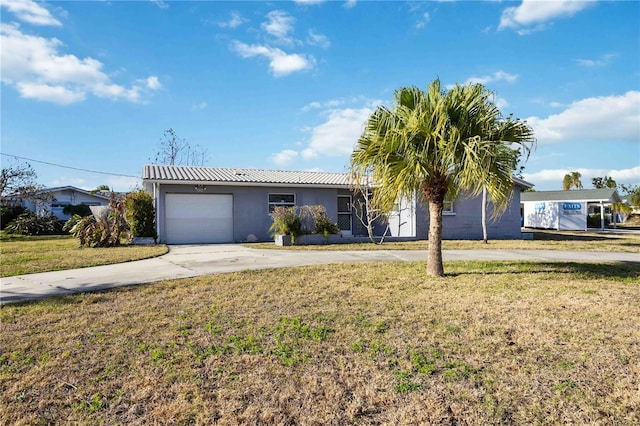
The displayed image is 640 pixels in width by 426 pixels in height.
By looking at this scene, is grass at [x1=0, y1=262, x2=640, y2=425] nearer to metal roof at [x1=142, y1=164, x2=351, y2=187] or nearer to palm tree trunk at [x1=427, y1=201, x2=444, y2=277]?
palm tree trunk at [x1=427, y1=201, x2=444, y2=277]

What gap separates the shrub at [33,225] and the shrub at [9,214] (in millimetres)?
2934

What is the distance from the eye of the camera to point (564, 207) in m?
32.0

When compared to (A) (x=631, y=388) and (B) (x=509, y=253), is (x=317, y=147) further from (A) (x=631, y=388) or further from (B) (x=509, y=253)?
(A) (x=631, y=388)

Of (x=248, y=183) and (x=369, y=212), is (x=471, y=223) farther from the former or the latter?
(x=248, y=183)

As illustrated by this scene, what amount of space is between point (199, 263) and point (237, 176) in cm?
869

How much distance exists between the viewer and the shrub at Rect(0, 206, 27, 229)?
89.1 feet

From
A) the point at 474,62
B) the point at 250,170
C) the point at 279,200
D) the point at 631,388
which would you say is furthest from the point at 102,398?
the point at 250,170

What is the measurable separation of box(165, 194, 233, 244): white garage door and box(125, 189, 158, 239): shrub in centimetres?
64

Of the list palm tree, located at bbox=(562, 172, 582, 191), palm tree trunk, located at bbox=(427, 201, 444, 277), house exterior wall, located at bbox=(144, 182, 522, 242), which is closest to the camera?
palm tree trunk, located at bbox=(427, 201, 444, 277)

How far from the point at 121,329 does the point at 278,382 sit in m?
2.47

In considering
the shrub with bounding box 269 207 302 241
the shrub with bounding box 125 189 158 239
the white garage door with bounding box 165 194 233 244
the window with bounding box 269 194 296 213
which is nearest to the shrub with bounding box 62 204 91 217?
the shrub with bounding box 125 189 158 239

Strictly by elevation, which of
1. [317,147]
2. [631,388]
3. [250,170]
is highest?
[317,147]

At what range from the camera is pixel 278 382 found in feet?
11.4

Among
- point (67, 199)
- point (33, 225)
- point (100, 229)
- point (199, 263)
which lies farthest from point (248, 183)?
point (67, 199)
